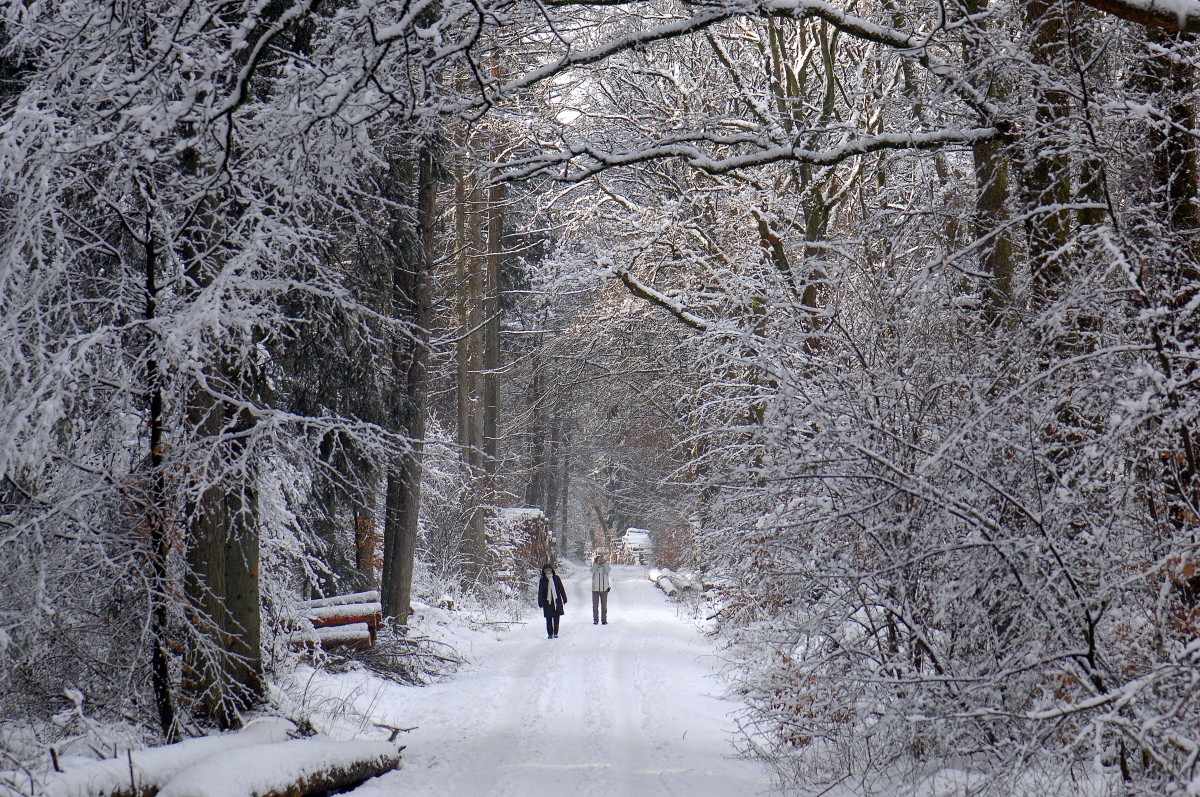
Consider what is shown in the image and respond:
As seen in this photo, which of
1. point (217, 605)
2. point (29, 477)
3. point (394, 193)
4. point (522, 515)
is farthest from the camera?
point (522, 515)

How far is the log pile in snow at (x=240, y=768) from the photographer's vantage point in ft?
19.1

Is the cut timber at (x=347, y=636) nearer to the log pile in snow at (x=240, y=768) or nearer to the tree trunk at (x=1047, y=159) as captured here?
the log pile in snow at (x=240, y=768)

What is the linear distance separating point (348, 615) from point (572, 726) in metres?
4.15

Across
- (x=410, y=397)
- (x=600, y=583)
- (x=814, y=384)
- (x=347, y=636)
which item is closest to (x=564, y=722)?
(x=347, y=636)

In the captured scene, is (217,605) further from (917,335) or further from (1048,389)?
(1048,389)

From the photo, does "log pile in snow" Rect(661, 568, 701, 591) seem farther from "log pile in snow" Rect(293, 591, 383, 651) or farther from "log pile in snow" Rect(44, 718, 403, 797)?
"log pile in snow" Rect(44, 718, 403, 797)

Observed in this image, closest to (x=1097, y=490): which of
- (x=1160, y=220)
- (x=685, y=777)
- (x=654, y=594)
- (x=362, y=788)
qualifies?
(x=1160, y=220)

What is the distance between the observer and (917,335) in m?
6.09

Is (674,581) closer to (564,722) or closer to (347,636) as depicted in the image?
(347,636)

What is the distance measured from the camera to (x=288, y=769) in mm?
6887

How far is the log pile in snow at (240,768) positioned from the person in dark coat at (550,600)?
10.6 m

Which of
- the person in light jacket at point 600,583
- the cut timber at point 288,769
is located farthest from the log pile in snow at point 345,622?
the person in light jacket at point 600,583

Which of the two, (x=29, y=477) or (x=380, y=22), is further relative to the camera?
(x=29, y=477)

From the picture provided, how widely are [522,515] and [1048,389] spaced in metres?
23.4
